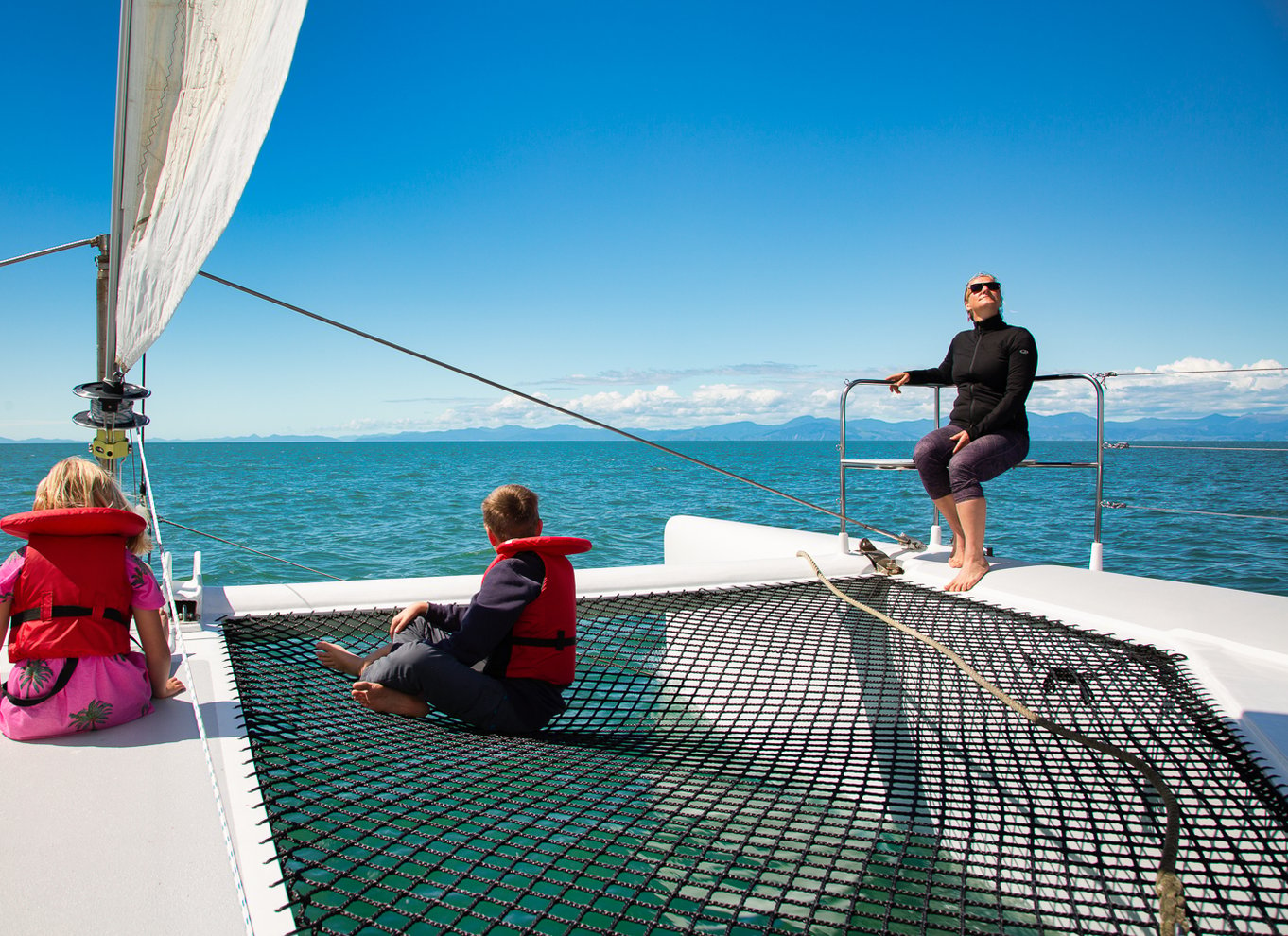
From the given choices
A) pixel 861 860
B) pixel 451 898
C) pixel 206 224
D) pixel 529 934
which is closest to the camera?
pixel 529 934

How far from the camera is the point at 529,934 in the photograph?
123 cm

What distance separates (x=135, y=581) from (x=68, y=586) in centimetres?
14

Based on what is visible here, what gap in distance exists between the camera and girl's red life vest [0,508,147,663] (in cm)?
186

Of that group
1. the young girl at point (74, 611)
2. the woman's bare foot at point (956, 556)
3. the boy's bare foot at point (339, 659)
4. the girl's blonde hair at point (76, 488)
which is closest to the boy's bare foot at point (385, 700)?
the boy's bare foot at point (339, 659)

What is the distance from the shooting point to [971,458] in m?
3.54

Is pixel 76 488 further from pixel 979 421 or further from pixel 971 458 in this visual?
pixel 979 421

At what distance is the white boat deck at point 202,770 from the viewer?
1241 millimetres

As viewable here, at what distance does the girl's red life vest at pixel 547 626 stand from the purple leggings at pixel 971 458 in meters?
1.91

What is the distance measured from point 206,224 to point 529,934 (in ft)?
7.74

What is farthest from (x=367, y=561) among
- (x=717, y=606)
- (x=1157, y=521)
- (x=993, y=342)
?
(x=1157, y=521)

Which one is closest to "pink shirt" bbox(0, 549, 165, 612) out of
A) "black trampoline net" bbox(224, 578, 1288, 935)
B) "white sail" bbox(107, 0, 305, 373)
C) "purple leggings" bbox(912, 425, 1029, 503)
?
"black trampoline net" bbox(224, 578, 1288, 935)

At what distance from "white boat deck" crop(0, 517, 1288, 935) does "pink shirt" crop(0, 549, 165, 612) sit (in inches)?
10.3

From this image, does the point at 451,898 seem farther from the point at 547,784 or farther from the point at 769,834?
the point at 769,834

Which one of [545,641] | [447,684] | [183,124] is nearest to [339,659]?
[447,684]
